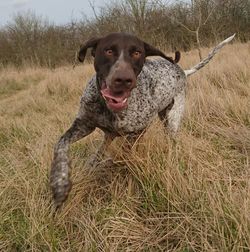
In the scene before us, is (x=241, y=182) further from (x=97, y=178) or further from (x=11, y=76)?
(x=11, y=76)

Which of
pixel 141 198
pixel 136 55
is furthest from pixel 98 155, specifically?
pixel 136 55

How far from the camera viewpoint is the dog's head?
2621 mm

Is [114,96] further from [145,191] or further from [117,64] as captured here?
[145,191]

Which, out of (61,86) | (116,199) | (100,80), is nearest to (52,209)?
(116,199)

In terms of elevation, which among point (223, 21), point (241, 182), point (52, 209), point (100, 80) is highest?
point (100, 80)

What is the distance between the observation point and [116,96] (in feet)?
9.11

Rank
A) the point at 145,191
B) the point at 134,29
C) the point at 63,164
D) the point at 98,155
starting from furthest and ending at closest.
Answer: the point at 134,29 → the point at 98,155 → the point at 63,164 → the point at 145,191

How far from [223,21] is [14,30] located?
908cm

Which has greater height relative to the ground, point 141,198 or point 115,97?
point 115,97

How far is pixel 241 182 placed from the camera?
2.74 meters

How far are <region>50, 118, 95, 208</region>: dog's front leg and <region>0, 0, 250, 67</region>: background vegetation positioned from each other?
10.2 metres

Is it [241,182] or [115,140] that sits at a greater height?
[115,140]

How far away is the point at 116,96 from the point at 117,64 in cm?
20

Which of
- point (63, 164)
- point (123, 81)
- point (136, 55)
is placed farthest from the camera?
point (136, 55)
